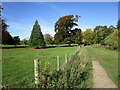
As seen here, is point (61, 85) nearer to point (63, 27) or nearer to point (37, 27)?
point (37, 27)

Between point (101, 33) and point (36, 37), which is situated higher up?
point (101, 33)

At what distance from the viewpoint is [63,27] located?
38562 millimetres

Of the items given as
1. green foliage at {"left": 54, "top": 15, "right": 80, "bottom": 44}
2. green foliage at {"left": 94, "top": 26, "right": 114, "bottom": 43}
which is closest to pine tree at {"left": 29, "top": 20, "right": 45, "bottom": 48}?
green foliage at {"left": 54, "top": 15, "right": 80, "bottom": 44}

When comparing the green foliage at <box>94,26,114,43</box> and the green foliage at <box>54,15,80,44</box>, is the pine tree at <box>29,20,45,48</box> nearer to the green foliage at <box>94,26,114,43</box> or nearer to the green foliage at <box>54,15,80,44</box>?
the green foliage at <box>54,15,80,44</box>

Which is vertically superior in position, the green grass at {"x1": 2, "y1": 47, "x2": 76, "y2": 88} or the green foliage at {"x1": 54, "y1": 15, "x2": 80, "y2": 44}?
the green foliage at {"x1": 54, "y1": 15, "x2": 80, "y2": 44}

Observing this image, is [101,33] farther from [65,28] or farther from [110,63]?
[110,63]

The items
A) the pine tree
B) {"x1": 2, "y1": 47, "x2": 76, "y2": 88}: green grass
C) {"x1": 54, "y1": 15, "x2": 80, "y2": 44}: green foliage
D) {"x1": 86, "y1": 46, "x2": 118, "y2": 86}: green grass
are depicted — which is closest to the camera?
{"x1": 2, "y1": 47, "x2": 76, "y2": 88}: green grass

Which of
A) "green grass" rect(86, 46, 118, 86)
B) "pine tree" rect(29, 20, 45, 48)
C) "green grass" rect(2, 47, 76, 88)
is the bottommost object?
"green grass" rect(86, 46, 118, 86)

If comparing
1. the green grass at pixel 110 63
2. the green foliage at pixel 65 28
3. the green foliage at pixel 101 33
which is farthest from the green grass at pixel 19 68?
the green foliage at pixel 101 33

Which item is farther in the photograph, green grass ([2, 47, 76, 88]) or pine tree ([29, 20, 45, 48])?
pine tree ([29, 20, 45, 48])

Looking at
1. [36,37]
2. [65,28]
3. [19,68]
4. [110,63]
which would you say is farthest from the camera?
[65,28]

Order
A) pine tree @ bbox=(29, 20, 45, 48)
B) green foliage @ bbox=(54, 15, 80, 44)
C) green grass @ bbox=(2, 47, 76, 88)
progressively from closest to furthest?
green grass @ bbox=(2, 47, 76, 88) → pine tree @ bbox=(29, 20, 45, 48) → green foliage @ bbox=(54, 15, 80, 44)

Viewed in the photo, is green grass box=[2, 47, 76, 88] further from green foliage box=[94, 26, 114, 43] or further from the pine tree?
green foliage box=[94, 26, 114, 43]

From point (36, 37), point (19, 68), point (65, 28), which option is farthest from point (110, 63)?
point (65, 28)
